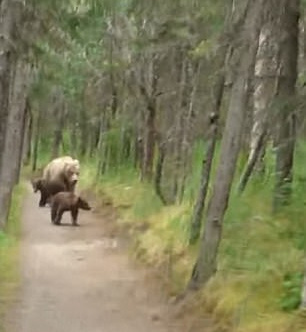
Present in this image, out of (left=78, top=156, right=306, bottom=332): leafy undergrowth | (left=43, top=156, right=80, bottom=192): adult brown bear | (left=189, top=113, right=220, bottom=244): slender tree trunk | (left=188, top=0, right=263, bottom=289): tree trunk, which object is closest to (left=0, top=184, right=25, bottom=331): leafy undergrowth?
(left=78, top=156, right=306, bottom=332): leafy undergrowth

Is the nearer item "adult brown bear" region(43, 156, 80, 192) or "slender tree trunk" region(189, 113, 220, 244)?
"slender tree trunk" region(189, 113, 220, 244)

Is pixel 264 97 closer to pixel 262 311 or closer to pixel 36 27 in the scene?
pixel 36 27

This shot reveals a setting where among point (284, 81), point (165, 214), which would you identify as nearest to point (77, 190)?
point (165, 214)

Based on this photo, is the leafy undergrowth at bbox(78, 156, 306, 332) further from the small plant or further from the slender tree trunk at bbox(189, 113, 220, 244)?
the slender tree trunk at bbox(189, 113, 220, 244)

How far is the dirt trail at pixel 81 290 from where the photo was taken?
456 inches

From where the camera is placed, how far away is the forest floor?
11527 mm

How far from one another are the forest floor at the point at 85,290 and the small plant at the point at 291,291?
1.18 meters

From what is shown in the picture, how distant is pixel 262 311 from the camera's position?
10008 mm

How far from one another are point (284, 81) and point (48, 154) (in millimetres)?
47133

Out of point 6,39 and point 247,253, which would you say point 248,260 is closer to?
point 247,253

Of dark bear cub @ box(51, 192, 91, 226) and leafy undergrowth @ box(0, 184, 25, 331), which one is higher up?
dark bear cub @ box(51, 192, 91, 226)

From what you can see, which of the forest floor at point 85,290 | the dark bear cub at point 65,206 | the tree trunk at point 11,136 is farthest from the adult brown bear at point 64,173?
the tree trunk at point 11,136

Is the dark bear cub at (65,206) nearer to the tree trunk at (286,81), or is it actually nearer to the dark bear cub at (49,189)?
the dark bear cub at (49,189)

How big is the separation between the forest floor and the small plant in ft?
3.89
